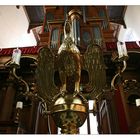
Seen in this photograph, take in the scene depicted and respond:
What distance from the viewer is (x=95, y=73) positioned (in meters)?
1.43

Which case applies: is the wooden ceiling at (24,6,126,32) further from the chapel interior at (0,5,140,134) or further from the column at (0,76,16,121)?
the column at (0,76,16,121)

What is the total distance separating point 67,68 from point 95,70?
0.22m

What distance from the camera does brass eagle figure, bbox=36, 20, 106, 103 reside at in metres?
1.34

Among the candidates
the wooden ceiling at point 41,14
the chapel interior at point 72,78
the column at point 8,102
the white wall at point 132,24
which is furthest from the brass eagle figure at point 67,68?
the wooden ceiling at point 41,14

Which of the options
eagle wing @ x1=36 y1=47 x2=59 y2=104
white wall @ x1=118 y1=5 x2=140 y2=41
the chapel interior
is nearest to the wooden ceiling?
the chapel interior

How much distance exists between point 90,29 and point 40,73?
11.0 feet

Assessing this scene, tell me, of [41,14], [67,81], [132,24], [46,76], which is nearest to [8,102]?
[46,76]

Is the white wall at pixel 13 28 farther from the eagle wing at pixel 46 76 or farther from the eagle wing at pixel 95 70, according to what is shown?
the eagle wing at pixel 95 70

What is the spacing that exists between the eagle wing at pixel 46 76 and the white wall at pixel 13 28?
179 inches

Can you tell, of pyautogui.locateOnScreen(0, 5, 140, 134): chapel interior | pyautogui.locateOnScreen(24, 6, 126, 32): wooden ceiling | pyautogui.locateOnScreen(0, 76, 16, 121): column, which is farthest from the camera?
pyautogui.locateOnScreen(24, 6, 126, 32): wooden ceiling

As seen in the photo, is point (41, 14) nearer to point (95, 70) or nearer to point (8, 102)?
point (8, 102)

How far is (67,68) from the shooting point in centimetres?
134
